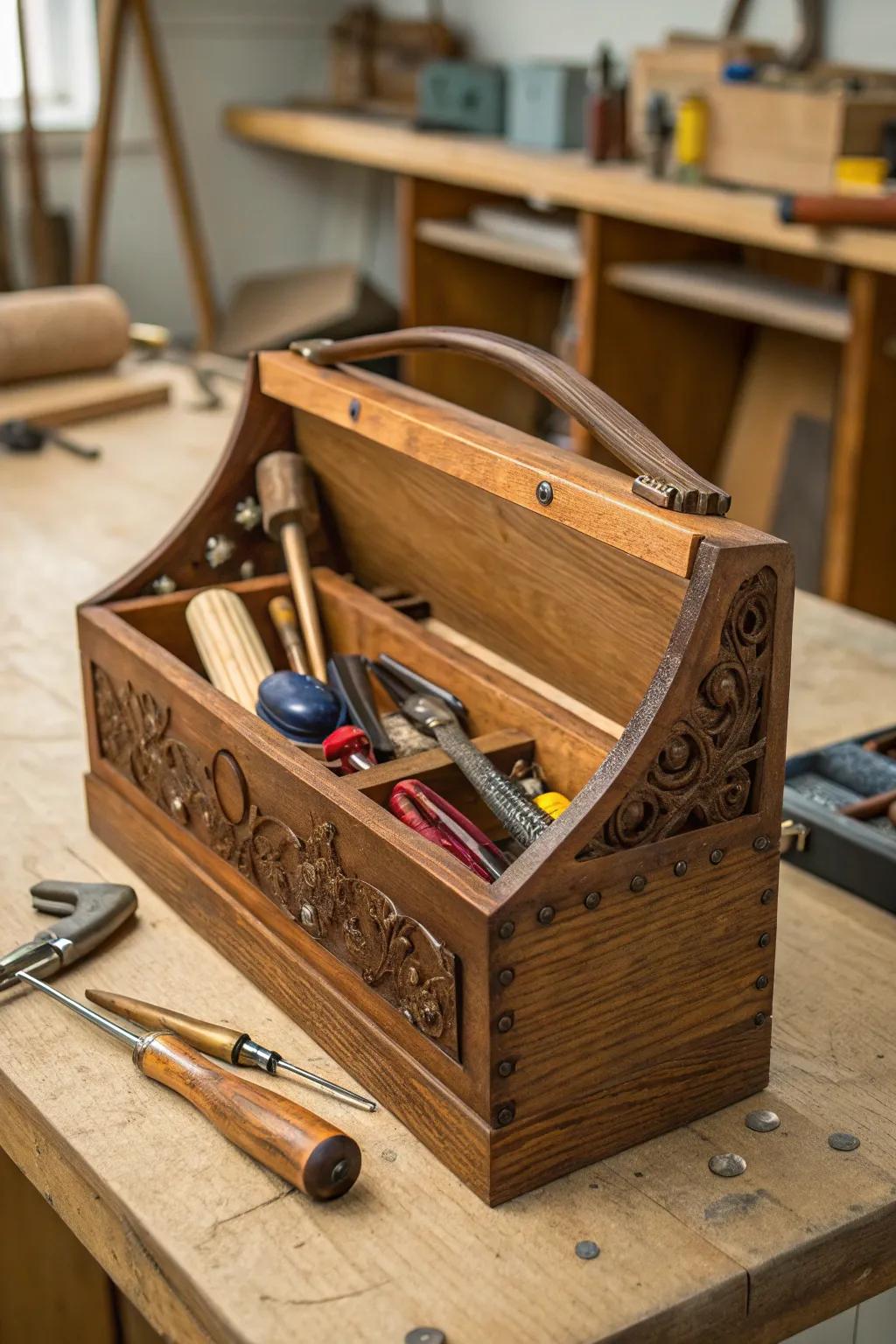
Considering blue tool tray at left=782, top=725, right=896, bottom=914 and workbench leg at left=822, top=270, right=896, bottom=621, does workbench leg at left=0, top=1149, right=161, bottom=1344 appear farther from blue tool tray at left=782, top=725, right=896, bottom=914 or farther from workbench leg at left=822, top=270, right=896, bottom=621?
workbench leg at left=822, top=270, right=896, bottom=621

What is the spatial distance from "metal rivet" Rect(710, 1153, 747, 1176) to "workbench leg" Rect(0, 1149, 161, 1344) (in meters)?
0.54

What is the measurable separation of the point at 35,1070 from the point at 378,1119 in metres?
0.23

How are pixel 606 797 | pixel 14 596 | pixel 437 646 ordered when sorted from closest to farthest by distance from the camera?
pixel 606 797 → pixel 437 646 → pixel 14 596

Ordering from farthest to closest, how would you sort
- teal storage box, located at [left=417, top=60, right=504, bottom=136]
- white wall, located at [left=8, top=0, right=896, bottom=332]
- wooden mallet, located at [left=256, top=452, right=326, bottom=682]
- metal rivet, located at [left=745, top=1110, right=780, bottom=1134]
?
white wall, located at [left=8, top=0, right=896, bottom=332]
teal storage box, located at [left=417, top=60, right=504, bottom=136]
wooden mallet, located at [left=256, top=452, right=326, bottom=682]
metal rivet, located at [left=745, top=1110, right=780, bottom=1134]

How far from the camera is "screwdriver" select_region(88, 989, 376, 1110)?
3.03 ft

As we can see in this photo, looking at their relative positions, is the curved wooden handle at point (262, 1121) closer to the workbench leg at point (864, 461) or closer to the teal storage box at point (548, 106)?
the workbench leg at point (864, 461)


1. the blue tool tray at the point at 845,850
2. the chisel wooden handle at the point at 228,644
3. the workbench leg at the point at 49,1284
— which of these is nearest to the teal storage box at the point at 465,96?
the chisel wooden handle at the point at 228,644

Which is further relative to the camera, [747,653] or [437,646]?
[437,646]

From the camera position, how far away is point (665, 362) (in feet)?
12.1

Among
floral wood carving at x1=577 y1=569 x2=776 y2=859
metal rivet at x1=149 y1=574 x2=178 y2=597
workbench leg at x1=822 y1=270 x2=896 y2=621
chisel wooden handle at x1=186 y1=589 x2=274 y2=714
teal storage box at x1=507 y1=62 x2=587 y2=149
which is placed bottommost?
workbench leg at x1=822 y1=270 x2=896 y2=621

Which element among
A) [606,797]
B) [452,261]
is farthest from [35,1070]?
[452,261]

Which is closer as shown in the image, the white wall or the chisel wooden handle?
the chisel wooden handle

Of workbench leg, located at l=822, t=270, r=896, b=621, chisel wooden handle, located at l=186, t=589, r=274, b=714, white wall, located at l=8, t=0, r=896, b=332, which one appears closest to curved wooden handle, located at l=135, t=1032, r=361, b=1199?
chisel wooden handle, located at l=186, t=589, r=274, b=714

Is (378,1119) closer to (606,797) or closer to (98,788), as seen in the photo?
(606,797)
